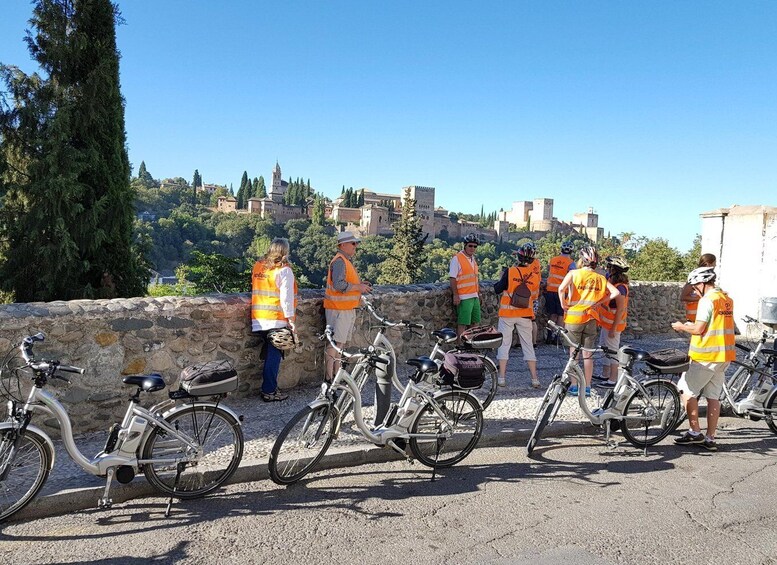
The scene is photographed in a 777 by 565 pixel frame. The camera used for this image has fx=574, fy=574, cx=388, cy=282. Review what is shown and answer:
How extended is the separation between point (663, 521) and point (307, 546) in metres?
2.40

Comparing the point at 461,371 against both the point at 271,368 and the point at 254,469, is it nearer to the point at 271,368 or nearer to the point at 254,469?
the point at 254,469

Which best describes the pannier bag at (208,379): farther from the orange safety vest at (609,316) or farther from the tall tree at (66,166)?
the tall tree at (66,166)

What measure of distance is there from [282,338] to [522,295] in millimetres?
2990

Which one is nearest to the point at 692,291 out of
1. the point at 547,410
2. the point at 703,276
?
the point at 703,276

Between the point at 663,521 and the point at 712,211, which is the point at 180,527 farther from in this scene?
the point at 712,211

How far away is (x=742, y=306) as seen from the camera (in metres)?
12.7

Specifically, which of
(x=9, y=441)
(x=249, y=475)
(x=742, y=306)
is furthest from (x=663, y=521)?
(x=742, y=306)

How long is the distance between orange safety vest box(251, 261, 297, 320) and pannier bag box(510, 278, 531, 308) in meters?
2.87

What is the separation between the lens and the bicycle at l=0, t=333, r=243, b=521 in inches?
142

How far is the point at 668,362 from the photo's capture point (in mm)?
5391

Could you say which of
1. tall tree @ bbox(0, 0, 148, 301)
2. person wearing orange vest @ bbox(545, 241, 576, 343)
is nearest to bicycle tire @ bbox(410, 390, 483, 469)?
person wearing orange vest @ bbox(545, 241, 576, 343)

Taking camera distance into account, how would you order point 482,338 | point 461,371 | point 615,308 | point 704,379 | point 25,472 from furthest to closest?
point 615,308 → point 482,338 → point 704,379 → point 461,371 → point 25,472

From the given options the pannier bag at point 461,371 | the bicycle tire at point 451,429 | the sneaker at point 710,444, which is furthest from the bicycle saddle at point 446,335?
the sneaker at point 710,444

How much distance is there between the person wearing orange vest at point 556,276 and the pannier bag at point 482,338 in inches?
138
